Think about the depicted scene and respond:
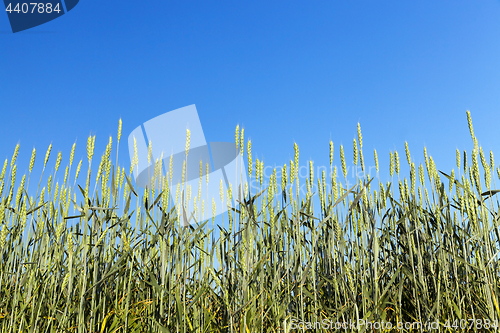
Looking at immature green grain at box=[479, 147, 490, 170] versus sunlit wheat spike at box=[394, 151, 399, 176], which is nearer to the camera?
immature green grain at box=[479, 147, 490, 170]

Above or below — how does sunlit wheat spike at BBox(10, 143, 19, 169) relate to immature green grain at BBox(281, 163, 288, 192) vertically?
above

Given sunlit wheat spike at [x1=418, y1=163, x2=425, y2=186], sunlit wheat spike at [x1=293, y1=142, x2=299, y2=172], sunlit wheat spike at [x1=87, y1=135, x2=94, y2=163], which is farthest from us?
sunlit wheat spike at [x1=418, y1=163, x2=425, y2=186]

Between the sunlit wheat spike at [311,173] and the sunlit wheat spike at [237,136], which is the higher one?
the sunlit wheat spike at [237,136]

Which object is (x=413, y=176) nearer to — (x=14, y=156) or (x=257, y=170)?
(x=257, y=170)

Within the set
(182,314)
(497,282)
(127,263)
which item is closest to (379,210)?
(497,282)

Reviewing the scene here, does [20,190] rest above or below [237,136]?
below

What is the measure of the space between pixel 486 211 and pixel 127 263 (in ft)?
5.69

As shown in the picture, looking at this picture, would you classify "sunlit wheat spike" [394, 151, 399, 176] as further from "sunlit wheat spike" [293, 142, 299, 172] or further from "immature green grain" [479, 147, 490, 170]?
"sunlit wheat spike" [293, 142, 299, 172]

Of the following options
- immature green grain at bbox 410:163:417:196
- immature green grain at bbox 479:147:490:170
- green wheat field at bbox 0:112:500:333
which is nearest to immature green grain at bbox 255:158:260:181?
green wheat field at bbox 0:112:500:333

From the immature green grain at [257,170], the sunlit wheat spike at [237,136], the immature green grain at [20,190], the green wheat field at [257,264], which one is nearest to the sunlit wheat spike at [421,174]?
the green wheat field at [257,264]

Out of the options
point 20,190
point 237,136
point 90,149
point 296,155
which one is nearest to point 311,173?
point 296,155

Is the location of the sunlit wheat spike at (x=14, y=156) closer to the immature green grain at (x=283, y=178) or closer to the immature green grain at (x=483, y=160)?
the immature green grain at (x=283, y=178)

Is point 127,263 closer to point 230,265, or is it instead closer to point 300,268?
point 230,265

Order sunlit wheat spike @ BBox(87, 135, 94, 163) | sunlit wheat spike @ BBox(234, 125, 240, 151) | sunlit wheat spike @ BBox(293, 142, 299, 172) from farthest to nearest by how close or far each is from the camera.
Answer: sunlit wheat spike @ BBox(293, 142, 299, 172) < sunlit wheat spike @ BBox(234, 125, 240, 151) < sunlit wheat spike @ BBox(87, 135, 94, 163)
